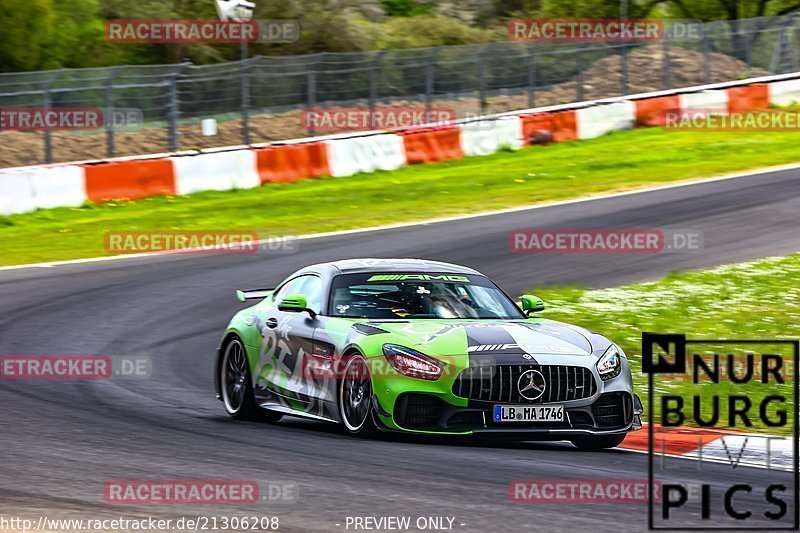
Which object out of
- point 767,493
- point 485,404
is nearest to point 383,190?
point 485,404

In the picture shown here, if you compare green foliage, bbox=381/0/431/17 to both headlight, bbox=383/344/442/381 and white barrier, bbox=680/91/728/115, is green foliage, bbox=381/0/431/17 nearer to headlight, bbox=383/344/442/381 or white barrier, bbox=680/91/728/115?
white barrier, bbox=680/91/728/115

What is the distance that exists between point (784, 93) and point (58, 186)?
16206 millimetres

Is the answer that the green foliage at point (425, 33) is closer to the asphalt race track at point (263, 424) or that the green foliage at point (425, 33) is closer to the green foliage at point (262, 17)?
the green foliage at point (262, 17)

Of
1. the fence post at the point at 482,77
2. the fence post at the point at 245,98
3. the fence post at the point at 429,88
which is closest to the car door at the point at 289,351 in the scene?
the fence post at the point at 245,98

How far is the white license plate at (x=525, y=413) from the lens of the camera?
29.0ft

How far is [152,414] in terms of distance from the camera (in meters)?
10.4

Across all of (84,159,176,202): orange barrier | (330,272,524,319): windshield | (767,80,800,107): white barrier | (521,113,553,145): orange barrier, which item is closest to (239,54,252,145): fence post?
(84,159,176,202): orange barrier

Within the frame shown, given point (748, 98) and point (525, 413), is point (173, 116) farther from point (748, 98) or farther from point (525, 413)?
point (525, 413)

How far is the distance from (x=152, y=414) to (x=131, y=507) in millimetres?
3611

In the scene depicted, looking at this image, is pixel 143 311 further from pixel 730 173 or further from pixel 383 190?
pixel 730 173

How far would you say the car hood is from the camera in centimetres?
896

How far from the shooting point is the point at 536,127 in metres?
28.4

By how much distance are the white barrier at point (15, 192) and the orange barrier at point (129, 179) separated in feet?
3.57

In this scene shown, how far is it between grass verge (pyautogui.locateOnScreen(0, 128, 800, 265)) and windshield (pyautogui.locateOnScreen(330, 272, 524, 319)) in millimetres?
9918
